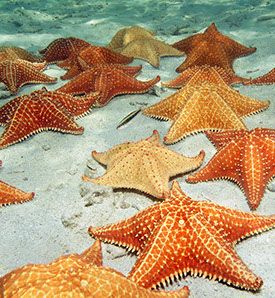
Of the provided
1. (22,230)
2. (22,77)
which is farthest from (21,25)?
(22,230)

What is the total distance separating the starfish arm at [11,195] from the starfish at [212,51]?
4.16 m

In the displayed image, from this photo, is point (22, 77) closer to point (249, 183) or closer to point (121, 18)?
point (249, 183)

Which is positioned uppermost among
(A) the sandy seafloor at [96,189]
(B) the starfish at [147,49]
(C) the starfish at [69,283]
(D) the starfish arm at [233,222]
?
(C) the starfish at [69,283]

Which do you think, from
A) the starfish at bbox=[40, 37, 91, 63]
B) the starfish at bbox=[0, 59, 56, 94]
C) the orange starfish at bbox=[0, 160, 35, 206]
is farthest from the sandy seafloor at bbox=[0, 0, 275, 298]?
the starfish at bbox=[40, 37, 91, 63]

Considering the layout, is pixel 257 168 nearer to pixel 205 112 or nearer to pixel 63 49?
pixel 205 112

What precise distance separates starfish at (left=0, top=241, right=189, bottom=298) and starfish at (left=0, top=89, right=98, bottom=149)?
2.91 meters

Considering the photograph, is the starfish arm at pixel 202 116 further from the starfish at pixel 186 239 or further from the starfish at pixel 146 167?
the starfish at pixel 186 239

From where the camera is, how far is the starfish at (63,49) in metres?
8.03

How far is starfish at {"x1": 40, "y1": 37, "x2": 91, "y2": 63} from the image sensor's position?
8.03m

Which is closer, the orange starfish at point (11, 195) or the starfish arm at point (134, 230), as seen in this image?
the starfish arm at point (134, 230)

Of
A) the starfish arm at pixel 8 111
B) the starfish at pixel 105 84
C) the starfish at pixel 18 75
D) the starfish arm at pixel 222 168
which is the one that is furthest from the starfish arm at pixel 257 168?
the starfish at pixel 18 75

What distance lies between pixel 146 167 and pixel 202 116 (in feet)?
4.67

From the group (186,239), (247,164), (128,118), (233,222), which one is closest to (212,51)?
(128,118)

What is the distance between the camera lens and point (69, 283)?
8.64ft
